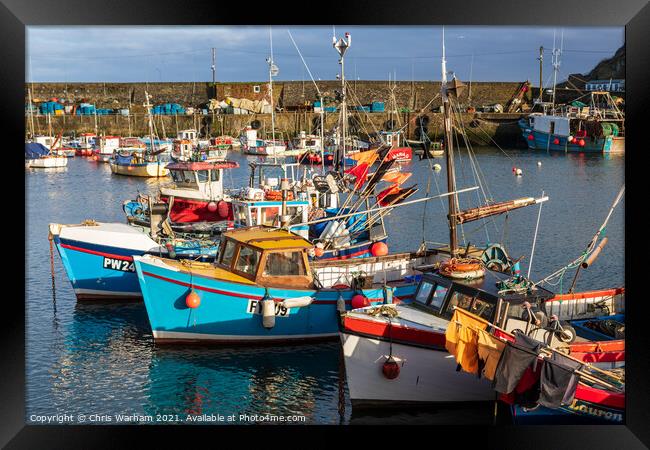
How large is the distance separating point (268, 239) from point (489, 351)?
5089mm

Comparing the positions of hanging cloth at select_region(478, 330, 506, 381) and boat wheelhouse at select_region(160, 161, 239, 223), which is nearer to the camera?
hanging cloth at select_region(478, 330, 506, 381)

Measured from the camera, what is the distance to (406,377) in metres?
11.1

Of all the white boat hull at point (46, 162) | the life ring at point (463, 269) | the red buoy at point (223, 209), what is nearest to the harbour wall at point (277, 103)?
the white boat hull at point (46, 162)

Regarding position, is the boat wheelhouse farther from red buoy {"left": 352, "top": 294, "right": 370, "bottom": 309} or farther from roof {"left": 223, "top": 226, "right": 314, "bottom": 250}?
red buoy {"left": 352, "top": 294, "right": 370, "bottom": 309}

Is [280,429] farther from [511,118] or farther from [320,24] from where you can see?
[511,118]

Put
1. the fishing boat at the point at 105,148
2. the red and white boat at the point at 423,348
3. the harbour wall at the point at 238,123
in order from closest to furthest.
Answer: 1. the red and white boat at the point at 423,348
2. the fishing boat at the point at 105,148
3. the harbour wall at the point at 238,123

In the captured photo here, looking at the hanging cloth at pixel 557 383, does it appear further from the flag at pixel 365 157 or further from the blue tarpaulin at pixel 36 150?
the blue tarpaulin at pixel 36 150

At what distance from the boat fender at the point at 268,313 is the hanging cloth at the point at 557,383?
5.22m

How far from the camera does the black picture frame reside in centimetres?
830

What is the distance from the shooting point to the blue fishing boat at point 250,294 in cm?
1317

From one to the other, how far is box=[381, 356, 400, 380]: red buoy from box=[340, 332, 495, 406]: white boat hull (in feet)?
0.27

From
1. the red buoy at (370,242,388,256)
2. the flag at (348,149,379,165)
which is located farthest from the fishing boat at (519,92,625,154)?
the red buoy at (370,242,388,256)

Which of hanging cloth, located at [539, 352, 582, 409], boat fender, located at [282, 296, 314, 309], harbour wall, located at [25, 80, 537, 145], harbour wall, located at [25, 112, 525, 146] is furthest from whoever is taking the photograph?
harbour wall, located at [25, 80, 537, 145]

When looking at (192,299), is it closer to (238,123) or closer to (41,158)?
(41,158)
